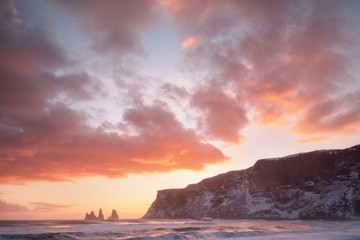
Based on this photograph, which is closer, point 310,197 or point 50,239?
point 50,239

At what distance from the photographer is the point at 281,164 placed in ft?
514

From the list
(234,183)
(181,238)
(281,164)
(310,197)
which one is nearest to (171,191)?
(234,183)

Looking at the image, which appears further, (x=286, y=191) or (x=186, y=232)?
(x=286, y=191)

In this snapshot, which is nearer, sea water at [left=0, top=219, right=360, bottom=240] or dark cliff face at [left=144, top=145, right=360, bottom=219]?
sea water at [left=0, top=219, right=360, bottom=240]

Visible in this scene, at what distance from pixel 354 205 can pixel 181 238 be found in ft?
328

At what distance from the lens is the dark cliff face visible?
408 feet

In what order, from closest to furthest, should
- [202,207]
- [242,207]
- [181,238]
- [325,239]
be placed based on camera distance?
1. [325,239]
2. [181,238]
3. [242,207]
4. [202,207]

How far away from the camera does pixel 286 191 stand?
145 metres

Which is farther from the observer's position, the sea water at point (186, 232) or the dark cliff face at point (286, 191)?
the dark cliff face at point (286, 191)

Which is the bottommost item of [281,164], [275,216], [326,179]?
[275,216]

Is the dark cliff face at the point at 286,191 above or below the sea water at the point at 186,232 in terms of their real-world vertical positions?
above

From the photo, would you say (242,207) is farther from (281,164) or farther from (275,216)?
(281,164)

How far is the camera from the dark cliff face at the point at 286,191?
12431cm

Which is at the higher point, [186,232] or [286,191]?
[286,191]
